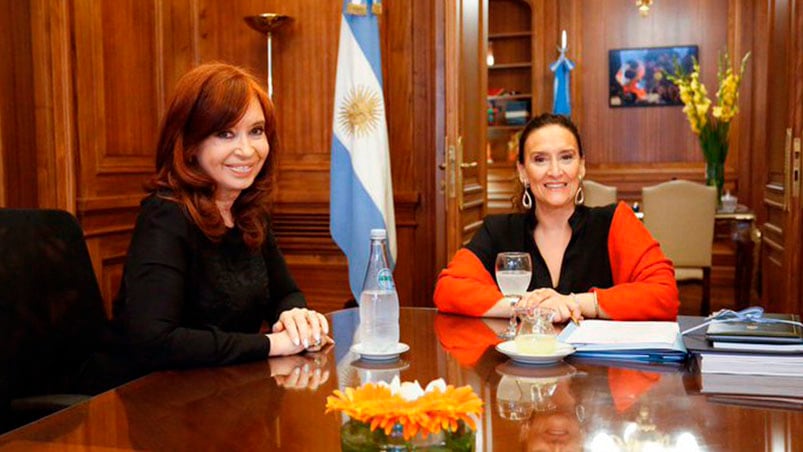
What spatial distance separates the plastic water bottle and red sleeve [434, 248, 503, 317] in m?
0.46

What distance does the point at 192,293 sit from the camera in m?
1.85

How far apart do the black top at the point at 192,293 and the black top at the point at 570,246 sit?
1.97 ft

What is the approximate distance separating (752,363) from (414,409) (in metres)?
0.87

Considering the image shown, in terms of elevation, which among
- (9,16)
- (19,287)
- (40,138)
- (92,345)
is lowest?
(92,345)

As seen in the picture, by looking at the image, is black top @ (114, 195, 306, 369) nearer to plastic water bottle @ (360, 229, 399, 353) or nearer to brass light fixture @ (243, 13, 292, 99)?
plastic water bottle @ (360, 229, 399, 353)

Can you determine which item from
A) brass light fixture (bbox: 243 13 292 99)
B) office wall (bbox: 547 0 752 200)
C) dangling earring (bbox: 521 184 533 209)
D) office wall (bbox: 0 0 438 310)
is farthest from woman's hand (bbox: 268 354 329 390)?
office wall (bbox: 547 0 752 200)

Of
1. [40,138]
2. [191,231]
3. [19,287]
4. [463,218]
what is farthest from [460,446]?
[463,218]

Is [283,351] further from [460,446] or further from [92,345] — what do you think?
[460,446]

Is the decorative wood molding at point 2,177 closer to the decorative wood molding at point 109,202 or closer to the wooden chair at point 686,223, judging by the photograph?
the decorative wood molding at point 109,202

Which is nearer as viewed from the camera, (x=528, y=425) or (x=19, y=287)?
(x=528, y=425)

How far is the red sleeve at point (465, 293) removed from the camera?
2107mm

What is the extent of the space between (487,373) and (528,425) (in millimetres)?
336

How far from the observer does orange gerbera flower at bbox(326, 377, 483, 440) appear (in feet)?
2.59

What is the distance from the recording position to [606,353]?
5.33 feet
